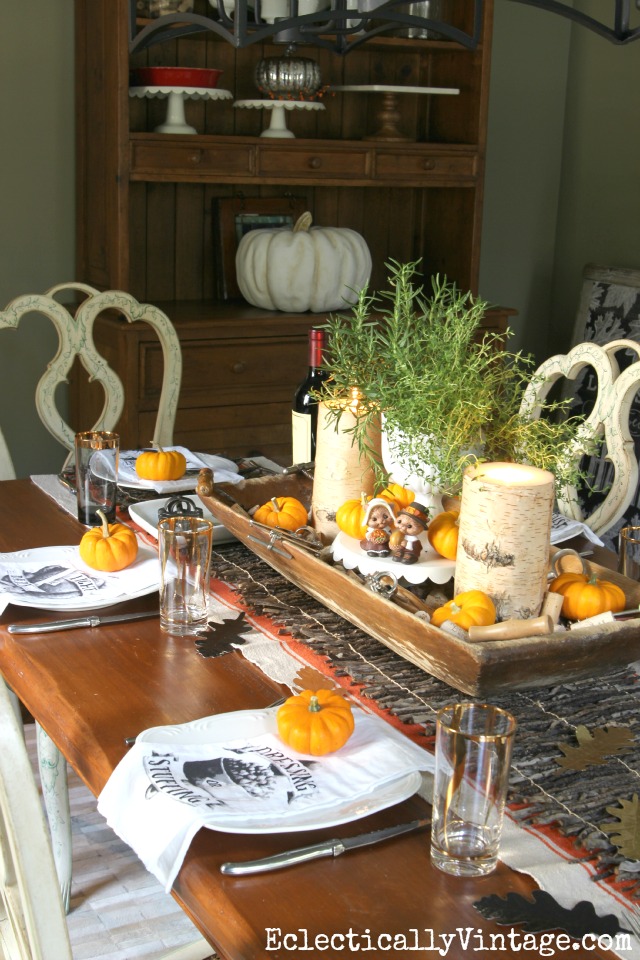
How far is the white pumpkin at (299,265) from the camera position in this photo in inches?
130

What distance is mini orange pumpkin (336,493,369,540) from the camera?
1.39 meters

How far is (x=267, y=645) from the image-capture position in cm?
132

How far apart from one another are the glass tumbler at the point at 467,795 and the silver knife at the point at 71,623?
0.58 m

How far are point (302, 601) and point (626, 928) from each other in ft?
2.28

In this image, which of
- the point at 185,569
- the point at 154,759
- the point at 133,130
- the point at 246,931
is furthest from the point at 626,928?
the point at 133,130

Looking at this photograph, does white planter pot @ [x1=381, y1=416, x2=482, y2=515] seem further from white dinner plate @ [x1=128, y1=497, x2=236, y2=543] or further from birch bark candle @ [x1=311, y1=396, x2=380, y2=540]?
white dinner plate @ [x1=128, y1=497, x2=236, y2=543]

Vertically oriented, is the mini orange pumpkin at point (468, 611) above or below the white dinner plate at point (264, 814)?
above

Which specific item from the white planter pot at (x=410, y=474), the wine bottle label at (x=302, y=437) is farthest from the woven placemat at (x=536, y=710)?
the wine bottle label at (x=302, y=437)

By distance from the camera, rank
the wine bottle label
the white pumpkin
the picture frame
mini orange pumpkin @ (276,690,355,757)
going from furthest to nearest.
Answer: the picture frame, the white pumpkin, the wine bottle label, mini orange pumpkin @ (276,690,355,757)

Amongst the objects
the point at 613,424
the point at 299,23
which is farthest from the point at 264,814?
the point at 613,424

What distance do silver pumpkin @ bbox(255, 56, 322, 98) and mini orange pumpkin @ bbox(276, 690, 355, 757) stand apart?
8.47 feet

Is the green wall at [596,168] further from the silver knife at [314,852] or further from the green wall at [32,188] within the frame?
the silver knife at [314,852]

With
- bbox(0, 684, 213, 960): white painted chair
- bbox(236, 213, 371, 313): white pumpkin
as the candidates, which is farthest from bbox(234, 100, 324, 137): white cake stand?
bbox(0, 684, 213, 960): white painted chair

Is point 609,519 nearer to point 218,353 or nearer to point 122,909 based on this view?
point 122,909
